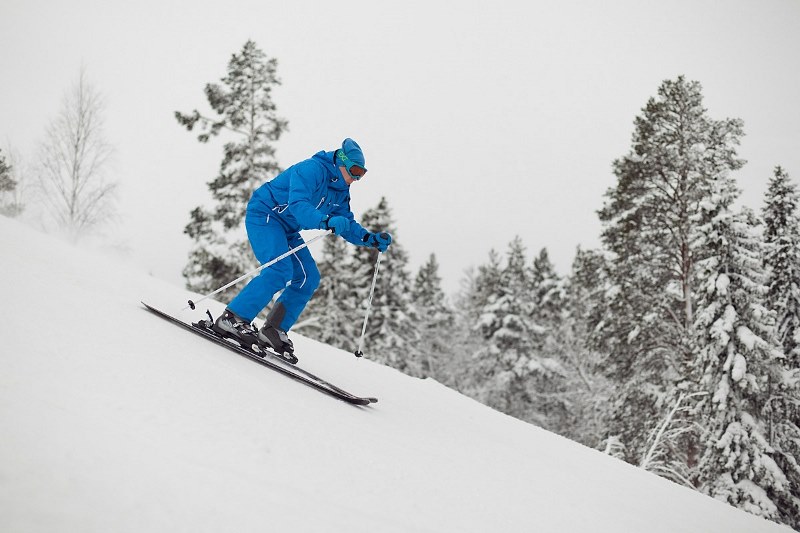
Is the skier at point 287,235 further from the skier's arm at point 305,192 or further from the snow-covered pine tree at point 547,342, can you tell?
the snow-covered pine tree at point 547,342

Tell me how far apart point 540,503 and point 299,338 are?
479cm

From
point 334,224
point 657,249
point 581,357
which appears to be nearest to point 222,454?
point 334,224

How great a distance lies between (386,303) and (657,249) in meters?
14.4

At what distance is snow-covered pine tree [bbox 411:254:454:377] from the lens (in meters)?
39.2

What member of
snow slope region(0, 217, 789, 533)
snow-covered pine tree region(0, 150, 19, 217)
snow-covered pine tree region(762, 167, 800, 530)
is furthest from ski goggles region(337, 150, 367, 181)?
snow-covered pine tree region(0, 150, 19, 217)

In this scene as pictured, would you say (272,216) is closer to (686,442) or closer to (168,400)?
(168,400)

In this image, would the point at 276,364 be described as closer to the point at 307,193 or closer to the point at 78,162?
the point at 307,193

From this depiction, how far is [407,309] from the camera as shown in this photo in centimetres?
2759

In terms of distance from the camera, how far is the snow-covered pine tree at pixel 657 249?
15211 millimetres

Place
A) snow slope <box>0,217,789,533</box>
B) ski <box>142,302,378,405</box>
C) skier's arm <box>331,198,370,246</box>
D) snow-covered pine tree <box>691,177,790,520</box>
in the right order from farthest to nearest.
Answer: snow-covered pine tree <box>691,177,790,520</box>, skier's arm <box>331,198,370,246</box>, ski <box>142,302,378,405</box>, snow slope <box>0,217,789,533</box>

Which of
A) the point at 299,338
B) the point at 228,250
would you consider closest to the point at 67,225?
the point at 228,250

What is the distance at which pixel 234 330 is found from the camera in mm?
4684

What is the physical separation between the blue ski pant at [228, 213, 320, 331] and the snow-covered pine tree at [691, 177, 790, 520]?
10902 mm

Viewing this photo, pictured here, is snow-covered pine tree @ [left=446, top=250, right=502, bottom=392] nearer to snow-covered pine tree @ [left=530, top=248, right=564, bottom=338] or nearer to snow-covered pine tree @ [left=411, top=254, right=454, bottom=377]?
snow-covered pine tree @ [left=411, top=254, right=454, bottom=377]
